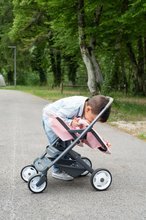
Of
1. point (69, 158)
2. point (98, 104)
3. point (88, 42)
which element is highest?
point (88, 42)

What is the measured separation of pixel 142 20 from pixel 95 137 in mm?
14783

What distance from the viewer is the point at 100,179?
5.81 m

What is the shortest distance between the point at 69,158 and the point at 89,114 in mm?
669

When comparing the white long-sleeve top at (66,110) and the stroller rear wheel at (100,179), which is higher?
the white long-sleeve top at (66,110)

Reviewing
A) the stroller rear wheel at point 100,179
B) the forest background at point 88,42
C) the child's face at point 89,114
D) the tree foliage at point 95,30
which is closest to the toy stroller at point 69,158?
the stroller rear wheel at point 100,179

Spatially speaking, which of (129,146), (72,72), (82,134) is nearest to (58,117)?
(82,134)

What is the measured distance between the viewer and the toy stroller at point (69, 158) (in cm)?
561

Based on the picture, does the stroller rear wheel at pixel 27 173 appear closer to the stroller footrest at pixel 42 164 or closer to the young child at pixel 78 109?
the stroller footrest at pixel 42 164

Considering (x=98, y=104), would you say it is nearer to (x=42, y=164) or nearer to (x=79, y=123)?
(x=79, y=123)

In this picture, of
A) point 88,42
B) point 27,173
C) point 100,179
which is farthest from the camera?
point 88,42

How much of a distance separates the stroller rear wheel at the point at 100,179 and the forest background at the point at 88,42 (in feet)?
16.8

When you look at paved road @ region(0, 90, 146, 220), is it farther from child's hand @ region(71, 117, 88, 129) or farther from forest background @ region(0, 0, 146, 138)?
forest background @ region(0, 0, 146, 138)

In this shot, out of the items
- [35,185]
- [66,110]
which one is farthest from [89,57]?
[35,185]

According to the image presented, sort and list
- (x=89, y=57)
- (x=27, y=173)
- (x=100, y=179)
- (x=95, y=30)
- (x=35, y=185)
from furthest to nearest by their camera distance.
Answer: (x=89, y=57) < (x=95, y=30) < (x=27, y=173) < (x=100, y=179) < (x=35, y=185)
